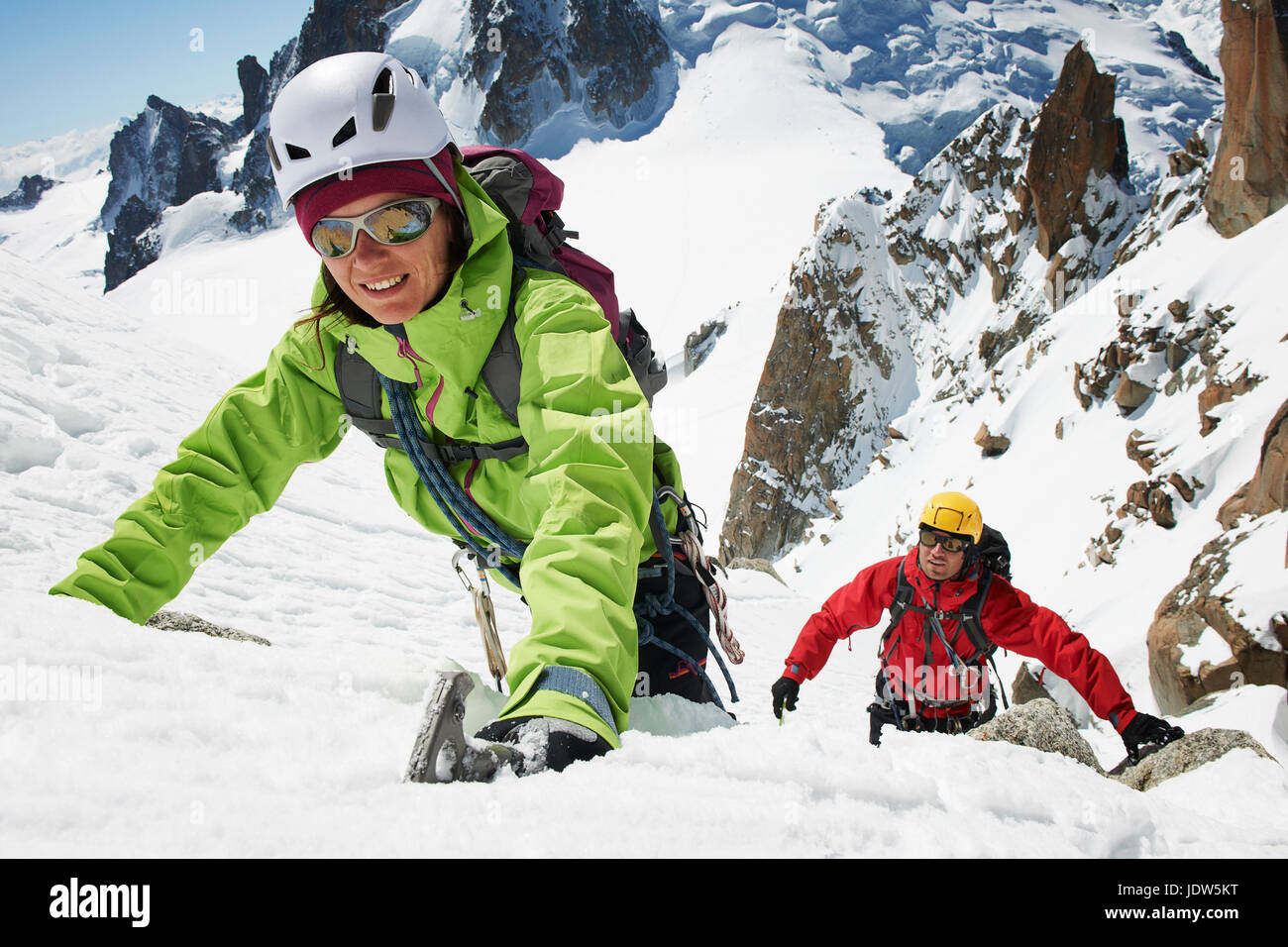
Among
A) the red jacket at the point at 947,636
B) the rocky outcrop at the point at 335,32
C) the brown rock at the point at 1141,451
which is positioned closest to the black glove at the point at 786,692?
the red jacket at the point at 947,636

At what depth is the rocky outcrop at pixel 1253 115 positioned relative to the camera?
61.3ft

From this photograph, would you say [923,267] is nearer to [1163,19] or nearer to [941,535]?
[941,535]

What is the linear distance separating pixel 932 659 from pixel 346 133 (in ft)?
15.1

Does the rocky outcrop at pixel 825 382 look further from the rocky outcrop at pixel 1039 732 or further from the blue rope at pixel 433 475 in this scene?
the blue rope at pixel 433 475

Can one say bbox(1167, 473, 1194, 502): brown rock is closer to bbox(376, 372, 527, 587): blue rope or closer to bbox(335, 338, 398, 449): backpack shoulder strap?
bbox(376, 372, 527, 587): blue rope

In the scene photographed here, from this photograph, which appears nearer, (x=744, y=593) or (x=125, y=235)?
(x=744, y=593)

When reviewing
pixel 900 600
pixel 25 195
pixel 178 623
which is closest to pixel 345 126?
pixel 178 623

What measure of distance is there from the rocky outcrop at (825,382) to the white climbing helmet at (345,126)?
33526 mm

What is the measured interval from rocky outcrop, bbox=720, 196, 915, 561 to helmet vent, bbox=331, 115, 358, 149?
33604 millimetres

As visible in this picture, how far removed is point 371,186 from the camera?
7.76ft

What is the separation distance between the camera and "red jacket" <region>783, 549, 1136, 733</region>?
4.81 m

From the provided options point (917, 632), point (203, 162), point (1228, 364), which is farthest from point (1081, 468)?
point (203, 162)

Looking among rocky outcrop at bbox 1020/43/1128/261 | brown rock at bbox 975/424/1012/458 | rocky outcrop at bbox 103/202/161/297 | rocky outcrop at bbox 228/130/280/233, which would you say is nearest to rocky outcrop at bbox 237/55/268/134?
rocky outcrop at bbox 103/202/161/297

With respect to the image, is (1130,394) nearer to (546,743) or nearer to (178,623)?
(178,623)
